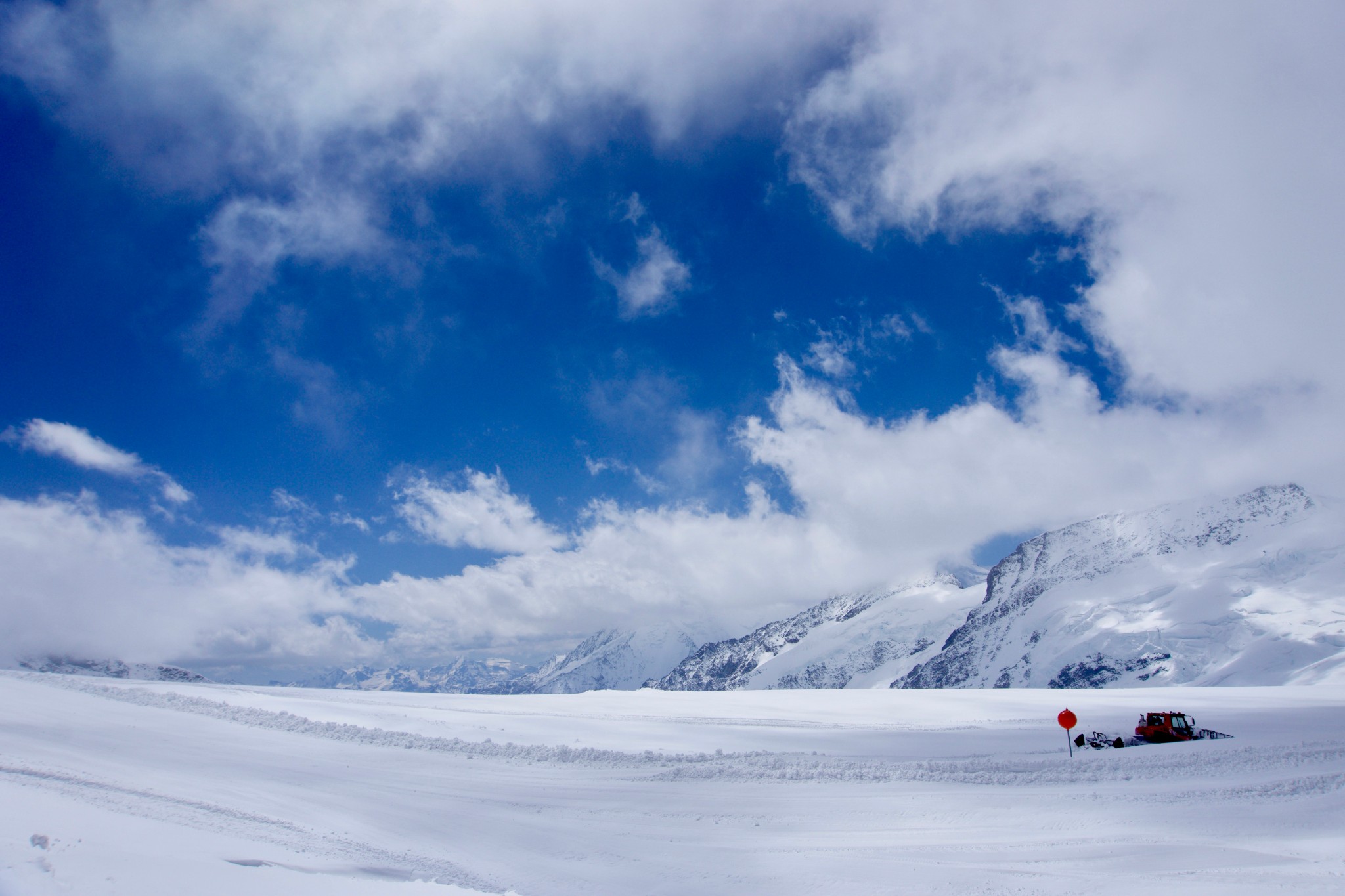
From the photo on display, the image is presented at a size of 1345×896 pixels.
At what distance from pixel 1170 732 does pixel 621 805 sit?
19.3m

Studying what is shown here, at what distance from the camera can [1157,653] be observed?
19750 cm

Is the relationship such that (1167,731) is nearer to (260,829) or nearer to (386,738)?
(386,738)

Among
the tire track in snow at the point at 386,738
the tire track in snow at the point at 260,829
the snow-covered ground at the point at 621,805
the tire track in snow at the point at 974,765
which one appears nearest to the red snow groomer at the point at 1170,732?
the snow-covered ground at the point at 621,805

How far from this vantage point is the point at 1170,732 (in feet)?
74.4

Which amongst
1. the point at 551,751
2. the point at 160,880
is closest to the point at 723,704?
the point at 551,751

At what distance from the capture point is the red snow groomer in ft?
74.3

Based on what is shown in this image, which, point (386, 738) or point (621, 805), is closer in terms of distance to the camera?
point (621, 805)

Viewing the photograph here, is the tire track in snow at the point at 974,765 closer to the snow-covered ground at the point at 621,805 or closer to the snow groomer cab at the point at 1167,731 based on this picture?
the snow-covered ground at the point at 621,805

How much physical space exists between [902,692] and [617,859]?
38.7 m

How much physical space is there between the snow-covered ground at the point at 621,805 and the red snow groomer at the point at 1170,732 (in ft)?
6.24

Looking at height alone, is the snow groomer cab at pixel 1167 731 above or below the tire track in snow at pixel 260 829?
above

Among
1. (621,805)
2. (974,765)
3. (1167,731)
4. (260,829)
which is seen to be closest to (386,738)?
(260,829)

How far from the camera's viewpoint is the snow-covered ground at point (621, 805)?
9625 mm

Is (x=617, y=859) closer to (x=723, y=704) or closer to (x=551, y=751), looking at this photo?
(x=551, y=751)
